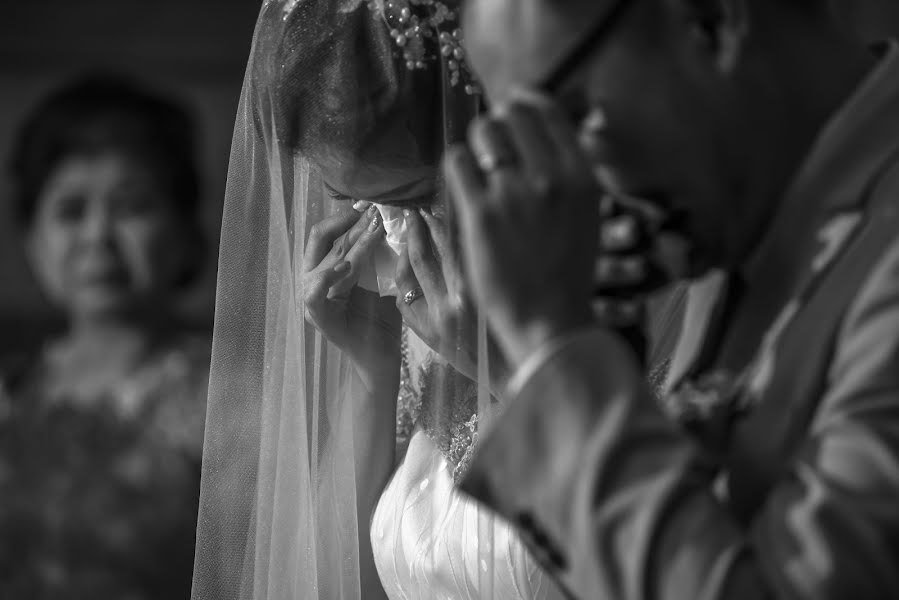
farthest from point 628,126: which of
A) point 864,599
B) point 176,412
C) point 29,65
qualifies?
point 29,65

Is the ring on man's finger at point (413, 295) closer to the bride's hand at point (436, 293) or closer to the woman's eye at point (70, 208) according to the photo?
the bride's hand at point (436, 293)

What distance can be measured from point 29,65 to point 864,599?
4.34 meters

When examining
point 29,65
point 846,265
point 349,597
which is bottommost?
point 349,597

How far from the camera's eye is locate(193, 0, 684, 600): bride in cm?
122

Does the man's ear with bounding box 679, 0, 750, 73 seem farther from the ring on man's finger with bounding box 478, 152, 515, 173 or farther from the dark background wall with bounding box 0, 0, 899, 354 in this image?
the dark background wall with bounding box 0, 0, 899, 354

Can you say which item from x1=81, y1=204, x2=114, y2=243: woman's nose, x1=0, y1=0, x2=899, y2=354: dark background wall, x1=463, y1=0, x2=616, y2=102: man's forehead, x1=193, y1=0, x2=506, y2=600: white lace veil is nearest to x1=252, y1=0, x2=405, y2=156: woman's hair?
x1=193, y1=0, x2=506, y2=600: white lace veil

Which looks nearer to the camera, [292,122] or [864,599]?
[864,599]

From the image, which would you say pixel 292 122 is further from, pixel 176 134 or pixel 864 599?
pixel 176 134

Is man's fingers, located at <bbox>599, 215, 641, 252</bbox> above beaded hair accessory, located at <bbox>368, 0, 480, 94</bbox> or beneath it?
beneath

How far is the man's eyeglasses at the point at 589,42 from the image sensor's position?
73cm

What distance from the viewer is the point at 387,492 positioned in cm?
143

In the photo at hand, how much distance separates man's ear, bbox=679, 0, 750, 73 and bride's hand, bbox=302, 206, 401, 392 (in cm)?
65

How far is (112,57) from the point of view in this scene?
442 cm

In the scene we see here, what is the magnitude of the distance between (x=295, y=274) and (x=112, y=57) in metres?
3.33
